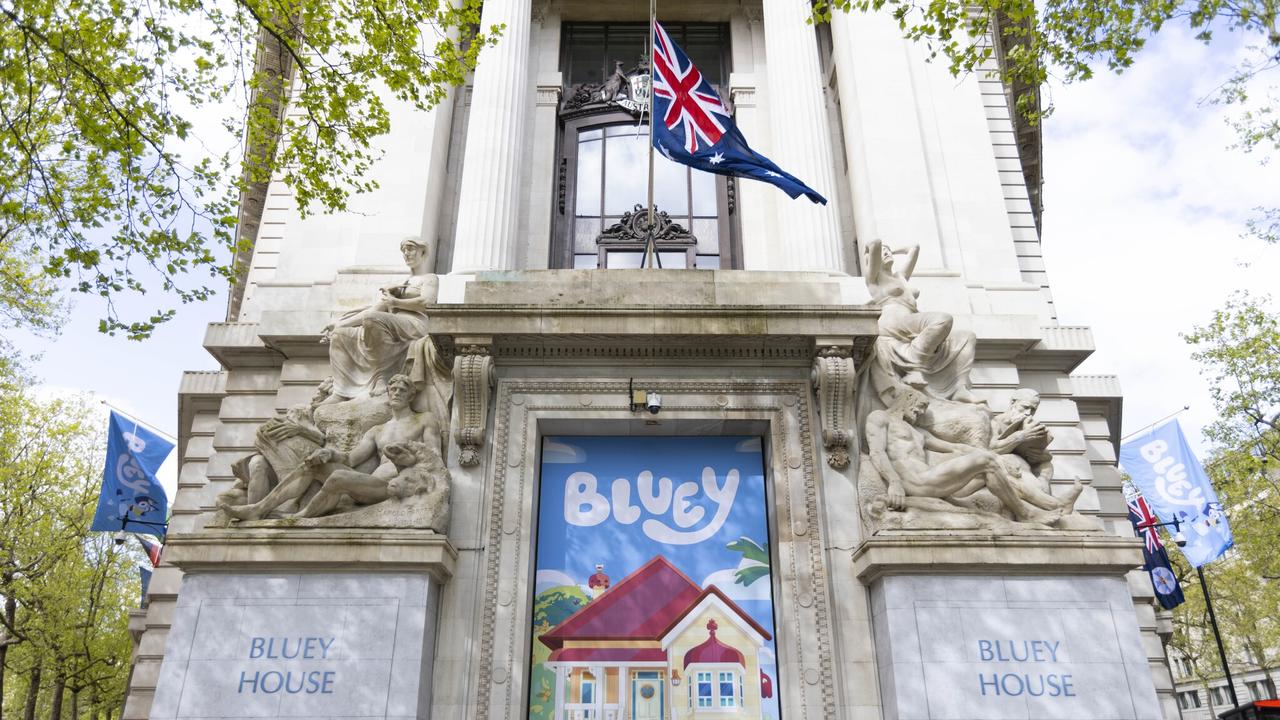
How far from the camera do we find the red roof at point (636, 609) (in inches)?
464

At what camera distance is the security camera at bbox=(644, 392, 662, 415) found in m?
12.6

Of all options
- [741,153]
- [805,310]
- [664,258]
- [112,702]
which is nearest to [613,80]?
[664,258]

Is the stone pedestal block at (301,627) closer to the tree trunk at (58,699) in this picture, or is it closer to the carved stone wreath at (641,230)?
the carved stone wreath at (641,230)

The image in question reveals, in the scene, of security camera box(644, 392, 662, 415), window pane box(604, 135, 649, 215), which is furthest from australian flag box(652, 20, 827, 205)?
window pane box(604, 135, 649, 215)

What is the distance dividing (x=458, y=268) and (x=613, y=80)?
774 centimetres

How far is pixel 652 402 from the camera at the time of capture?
12.6 m

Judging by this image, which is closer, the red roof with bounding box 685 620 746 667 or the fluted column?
the red roof with bounding box 685 620 746 667

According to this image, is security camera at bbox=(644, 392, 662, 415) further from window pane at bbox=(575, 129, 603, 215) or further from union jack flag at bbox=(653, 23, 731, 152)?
window pane at bbox=(575, 129, 603, 215)

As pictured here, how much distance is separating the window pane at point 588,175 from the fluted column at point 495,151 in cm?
157

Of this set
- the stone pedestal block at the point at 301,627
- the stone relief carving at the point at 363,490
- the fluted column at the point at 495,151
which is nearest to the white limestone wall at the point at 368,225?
the fluted column at the point at 495,151

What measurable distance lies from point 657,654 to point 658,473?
109 inches

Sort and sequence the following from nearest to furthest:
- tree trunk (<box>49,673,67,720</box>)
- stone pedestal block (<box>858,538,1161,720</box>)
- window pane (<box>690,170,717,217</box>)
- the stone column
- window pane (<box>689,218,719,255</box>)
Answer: stone pedestal block (<box>858,538,1161,720</box>) < the stone column < window pane (<box>689,218,719,255</box>) < window pane (<box>690,170,717,217</box>) < tree trunk (<box>49,673,67,720</box>)

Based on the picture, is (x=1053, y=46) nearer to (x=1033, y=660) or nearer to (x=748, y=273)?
(x=748, y=273)

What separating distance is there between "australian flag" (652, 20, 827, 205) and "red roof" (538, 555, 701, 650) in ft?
22.3
